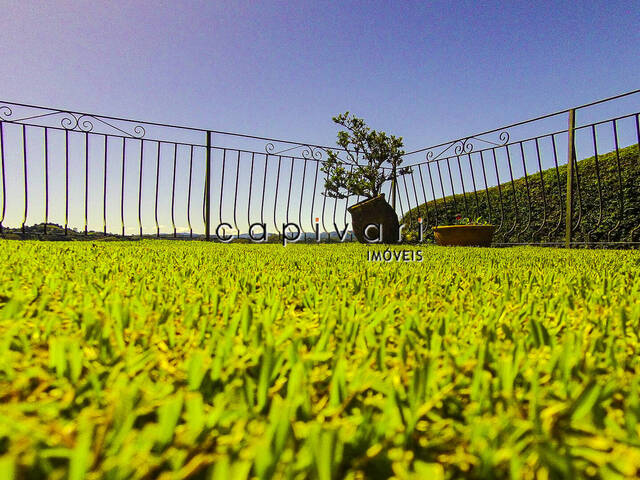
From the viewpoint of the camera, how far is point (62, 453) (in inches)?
16.2

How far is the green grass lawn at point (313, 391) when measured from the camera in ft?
1.39

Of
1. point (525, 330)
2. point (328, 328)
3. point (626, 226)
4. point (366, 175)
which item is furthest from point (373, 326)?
point (366, 175)

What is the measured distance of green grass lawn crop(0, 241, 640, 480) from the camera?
422 millimetres

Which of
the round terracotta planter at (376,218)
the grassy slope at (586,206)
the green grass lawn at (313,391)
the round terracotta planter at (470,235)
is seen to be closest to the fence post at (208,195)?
the round terracotta planter at (376,218)

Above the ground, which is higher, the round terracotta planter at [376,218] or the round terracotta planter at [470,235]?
the round terracotta planter at [376,218]

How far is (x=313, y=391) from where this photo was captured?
604mm

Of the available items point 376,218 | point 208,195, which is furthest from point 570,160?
point 208,195

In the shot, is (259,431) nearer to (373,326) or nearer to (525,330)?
(373,326)

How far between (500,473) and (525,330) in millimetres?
559

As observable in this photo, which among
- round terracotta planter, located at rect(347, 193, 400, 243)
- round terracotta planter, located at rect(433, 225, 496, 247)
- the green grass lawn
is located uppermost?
round terracotta planter, located at rect(347, 193, 400, 243)

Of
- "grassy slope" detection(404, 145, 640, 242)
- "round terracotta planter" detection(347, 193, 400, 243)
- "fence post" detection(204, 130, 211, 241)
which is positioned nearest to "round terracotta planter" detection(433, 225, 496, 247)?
"grassy slope" detection(404, 145, 640, 242)

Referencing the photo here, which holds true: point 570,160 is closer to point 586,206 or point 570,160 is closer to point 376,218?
point 586,206

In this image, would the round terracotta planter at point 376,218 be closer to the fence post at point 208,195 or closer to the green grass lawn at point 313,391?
the fence post at point 208,195

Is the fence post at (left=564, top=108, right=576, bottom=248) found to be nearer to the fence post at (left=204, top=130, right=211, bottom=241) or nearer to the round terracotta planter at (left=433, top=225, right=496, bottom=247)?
the round terracotta planter at (left=433, top=225, right=496, bottom=247)
